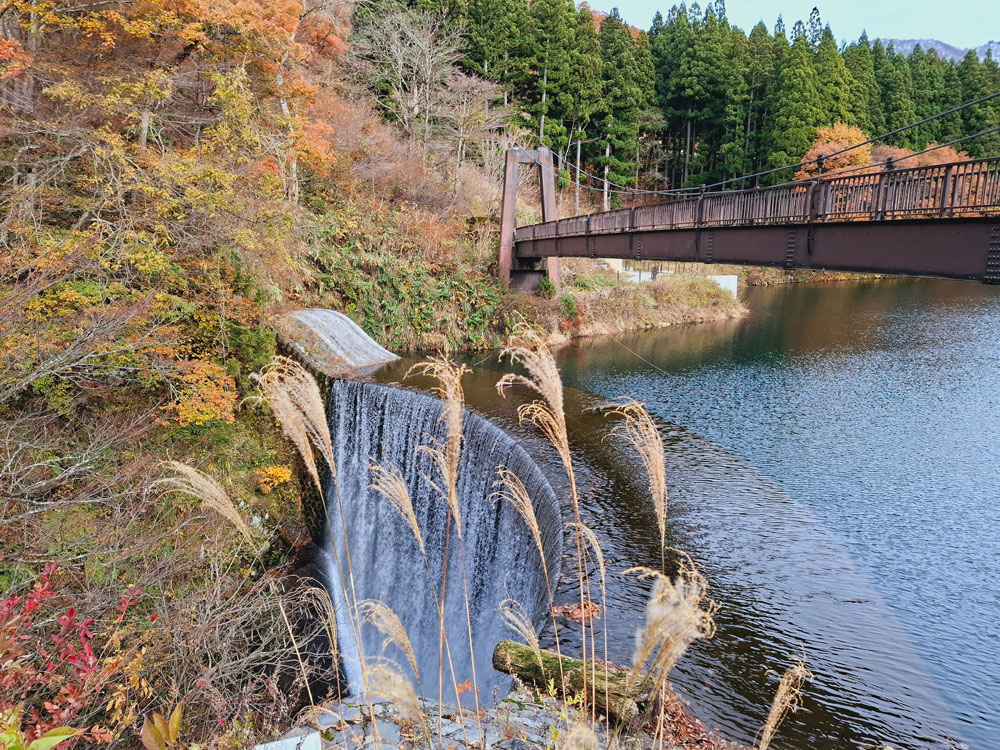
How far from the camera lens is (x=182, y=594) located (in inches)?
273

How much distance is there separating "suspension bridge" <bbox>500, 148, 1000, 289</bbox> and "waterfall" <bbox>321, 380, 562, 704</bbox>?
554 cm

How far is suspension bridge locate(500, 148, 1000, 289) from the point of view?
679cm

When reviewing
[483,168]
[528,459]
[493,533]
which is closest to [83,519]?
[493,533]

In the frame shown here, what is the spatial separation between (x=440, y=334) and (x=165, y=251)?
9118mm

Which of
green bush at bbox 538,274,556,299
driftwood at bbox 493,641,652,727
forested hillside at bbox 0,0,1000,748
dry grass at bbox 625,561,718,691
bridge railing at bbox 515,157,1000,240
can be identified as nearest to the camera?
dry grass at bbox 625,561,718,691

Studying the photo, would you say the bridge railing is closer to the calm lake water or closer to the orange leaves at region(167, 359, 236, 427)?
the calm lake water

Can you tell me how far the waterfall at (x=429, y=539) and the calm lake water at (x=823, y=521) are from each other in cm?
82

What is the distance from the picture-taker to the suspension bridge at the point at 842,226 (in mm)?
6785

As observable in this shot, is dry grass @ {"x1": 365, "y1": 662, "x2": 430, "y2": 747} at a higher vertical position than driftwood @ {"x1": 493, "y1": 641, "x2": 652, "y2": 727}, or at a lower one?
higher

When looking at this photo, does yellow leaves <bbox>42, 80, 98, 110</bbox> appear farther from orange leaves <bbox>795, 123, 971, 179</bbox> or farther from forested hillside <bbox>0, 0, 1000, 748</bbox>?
orange leaves <bbox>795, 123, 971, 179</bbox>

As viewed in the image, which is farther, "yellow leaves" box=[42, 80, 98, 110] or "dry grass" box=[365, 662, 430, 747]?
"yellow leaves" box=[42, 80, 98, 110]

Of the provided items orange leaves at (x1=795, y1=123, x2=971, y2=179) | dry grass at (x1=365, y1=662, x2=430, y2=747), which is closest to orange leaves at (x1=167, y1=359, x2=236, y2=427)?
dry grass at (x1=365, y1=662, x2=430, y2=747)

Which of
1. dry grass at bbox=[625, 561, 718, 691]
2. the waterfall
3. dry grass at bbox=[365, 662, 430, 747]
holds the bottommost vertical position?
the waterfall

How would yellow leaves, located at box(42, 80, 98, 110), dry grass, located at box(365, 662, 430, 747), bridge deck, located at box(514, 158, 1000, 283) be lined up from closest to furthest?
dry grass, located at box(365, 662, 430, 747), bridge deck, located at box(514, 158, 1000, 283), yellow leaves, located at box(42, 80, 98, 110)
